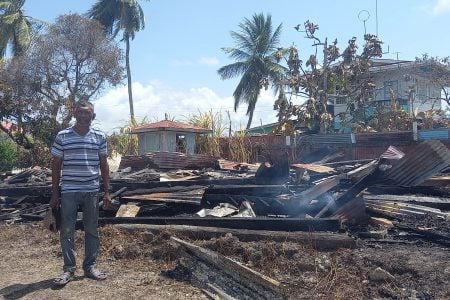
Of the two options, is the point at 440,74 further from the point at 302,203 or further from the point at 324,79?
the point at 302,203

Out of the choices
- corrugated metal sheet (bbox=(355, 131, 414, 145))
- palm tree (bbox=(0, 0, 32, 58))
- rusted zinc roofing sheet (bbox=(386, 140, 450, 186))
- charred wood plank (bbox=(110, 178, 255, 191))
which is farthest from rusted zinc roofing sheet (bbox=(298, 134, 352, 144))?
palm tree (bbox=(0, 0, 32, 58))

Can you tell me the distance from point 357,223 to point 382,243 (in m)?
0.80

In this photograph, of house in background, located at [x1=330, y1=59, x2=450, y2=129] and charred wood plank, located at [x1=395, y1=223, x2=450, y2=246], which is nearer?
charred wood plank, located at [x1=395, y1=223, x2=450, y2=246]

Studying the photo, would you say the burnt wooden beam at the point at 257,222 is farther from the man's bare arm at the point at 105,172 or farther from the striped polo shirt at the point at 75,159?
the striped polo shirt at the point at 75,159

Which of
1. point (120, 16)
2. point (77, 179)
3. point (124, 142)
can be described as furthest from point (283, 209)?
point (120, 16)

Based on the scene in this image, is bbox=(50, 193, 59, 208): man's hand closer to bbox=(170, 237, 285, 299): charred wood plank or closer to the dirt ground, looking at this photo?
the dirt ground

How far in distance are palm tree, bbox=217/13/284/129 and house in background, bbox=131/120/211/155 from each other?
51.0 ft

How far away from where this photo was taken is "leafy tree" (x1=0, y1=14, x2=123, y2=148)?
69.7 feet

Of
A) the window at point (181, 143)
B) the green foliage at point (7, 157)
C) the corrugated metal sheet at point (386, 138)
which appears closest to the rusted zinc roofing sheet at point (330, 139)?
the corrugated metal sheet at point (386, 138)

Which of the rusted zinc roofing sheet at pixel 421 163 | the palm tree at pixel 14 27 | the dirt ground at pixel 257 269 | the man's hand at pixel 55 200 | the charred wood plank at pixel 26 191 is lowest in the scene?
the dirt ground at pixel 257 269

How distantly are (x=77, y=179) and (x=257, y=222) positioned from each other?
8.12 feet

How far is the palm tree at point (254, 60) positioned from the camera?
112 feet

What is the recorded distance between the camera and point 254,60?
34312 mm

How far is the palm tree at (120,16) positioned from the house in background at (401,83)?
18452 mm
